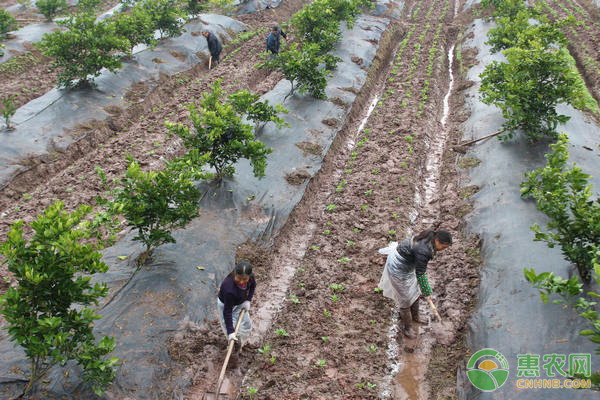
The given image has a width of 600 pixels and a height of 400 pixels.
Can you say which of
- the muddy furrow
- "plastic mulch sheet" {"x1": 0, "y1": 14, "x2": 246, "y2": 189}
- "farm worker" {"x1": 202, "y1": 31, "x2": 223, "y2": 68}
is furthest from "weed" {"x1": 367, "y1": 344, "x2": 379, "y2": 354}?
"farm worker" {"x1": 202, "y1": 31, "x2": 223, "y2": 68}

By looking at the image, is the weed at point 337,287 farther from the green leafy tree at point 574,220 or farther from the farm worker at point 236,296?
the green leafy tree at point 574,220

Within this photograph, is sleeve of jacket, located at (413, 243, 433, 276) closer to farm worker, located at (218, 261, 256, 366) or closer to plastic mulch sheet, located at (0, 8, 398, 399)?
farm worker, located at (218, 261, 256, 366)

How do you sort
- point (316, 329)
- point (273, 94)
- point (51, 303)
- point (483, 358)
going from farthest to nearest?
1. point (273, 94)
2. point (316, 329)
3. point (483, 358)
4. point (51, 303)

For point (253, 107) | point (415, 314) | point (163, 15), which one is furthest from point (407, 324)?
point (163, 15)

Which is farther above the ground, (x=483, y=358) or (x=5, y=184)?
(x=483, y=358)

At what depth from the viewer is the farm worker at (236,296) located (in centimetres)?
441

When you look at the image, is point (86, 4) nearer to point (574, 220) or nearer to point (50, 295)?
point (50, 295)

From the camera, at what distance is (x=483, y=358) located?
15.7ft

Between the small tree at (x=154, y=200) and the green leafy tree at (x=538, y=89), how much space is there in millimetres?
7140

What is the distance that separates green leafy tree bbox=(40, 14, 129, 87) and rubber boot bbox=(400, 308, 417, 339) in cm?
1077

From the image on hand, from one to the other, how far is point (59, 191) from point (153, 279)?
471 centimetres

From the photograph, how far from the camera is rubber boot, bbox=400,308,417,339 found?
5648 millimetres

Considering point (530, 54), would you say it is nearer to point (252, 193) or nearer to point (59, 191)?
point (252, 193)

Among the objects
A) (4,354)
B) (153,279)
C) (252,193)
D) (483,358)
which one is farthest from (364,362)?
(4,354)
